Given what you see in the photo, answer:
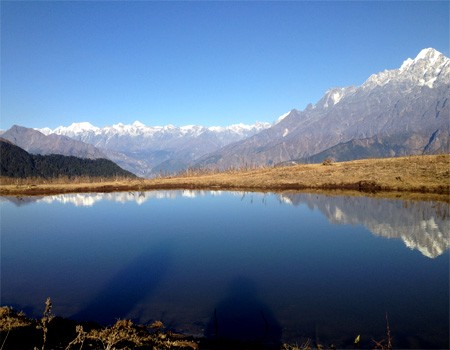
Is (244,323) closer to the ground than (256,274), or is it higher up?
closer to the ground

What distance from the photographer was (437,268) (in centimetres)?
2705

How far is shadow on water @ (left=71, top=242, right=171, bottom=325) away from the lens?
70.8ft

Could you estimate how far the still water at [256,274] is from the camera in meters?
19.5

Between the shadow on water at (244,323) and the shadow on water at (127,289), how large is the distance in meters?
5.88

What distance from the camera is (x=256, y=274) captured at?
90.2 feet

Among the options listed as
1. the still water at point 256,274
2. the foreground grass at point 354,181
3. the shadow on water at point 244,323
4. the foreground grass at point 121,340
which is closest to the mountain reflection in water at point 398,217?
the still water at point 256,274

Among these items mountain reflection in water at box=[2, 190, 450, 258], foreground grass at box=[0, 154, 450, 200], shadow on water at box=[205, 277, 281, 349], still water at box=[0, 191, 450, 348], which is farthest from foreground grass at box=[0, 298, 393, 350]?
foreground grass at box=[0, 154, 450, 200]

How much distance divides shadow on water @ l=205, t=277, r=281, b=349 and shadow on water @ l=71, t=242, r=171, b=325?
231 inches

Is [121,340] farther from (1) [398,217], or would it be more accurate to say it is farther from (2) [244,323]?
(1) [398,217]

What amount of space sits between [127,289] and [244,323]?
10.3m

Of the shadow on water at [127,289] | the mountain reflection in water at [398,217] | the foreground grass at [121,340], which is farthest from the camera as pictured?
the mountain reflection in water at [398,217]

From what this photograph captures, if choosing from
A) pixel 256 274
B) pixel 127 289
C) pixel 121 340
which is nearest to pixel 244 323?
pixel 121 340

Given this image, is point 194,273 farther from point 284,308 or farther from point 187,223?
point 187,223

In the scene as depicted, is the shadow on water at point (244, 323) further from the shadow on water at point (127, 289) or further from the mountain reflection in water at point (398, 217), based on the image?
the mountain reflection in water at point (398, 217)
